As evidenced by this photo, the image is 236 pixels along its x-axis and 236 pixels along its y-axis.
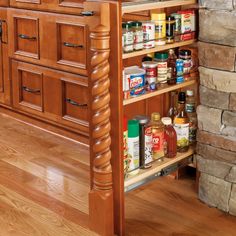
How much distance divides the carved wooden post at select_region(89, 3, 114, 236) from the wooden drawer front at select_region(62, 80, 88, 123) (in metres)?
0.90

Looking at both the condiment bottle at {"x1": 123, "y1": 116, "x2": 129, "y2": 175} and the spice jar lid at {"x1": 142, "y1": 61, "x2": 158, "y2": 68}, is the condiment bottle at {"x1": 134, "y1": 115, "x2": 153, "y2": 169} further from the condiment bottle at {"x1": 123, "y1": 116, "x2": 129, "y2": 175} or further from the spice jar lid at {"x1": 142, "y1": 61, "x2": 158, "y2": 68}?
the spice jar lid at {"x1": 142, "y1": 61, "x2": 158, "y2": 68}

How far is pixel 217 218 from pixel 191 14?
865 mm

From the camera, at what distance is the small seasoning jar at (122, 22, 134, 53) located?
6.95ft

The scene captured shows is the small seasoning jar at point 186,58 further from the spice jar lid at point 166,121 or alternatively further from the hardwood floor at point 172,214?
the hardwood floor at point 172,214

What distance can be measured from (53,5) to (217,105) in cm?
118

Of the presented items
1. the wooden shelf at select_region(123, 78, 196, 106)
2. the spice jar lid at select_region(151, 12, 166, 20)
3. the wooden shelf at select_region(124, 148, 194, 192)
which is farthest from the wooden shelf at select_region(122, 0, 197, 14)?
the wooden shelf at select_region(124, 148, 194, 192)

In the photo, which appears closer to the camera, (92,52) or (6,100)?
(92,52)

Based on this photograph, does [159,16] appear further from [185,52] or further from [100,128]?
[100,128]

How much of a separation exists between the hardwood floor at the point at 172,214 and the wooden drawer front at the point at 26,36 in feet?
3.74

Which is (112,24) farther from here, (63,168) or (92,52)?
(63,168)

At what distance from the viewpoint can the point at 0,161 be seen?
2.97 m

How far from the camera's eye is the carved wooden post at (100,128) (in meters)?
2.02

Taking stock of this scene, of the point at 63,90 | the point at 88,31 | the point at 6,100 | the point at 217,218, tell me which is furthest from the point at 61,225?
the point at 6,100

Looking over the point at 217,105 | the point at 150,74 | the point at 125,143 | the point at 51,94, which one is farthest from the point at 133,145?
the point at 51,94
